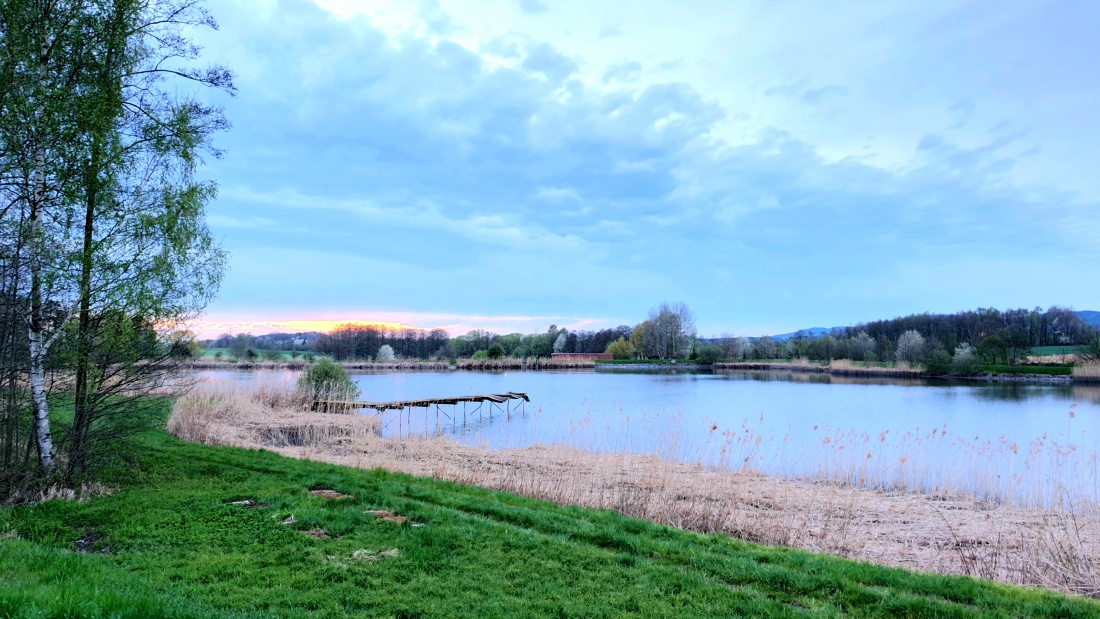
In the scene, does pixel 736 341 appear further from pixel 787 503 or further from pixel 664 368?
pixel 787 503

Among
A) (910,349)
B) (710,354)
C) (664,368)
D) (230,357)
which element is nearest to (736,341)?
(710,354)

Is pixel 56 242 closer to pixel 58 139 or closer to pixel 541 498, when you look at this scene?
pixel 58 139

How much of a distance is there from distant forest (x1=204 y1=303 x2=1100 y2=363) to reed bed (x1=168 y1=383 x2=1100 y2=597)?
159 ft

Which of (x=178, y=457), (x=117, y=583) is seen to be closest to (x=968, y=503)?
(x=117, y=583)

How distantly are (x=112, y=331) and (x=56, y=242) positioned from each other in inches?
51.8

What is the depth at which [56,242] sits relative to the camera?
25.2 ft

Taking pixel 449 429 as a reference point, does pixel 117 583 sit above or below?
above

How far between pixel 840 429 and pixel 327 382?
65.9ft

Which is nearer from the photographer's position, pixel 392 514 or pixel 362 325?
pixel 392 514

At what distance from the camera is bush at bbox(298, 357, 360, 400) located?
25.1 m

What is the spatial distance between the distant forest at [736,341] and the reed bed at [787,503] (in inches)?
1911

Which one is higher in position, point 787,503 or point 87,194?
point 87,194

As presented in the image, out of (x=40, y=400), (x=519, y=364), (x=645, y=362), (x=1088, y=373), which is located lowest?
(x=645, y=362)

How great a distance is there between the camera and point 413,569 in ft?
16.3
